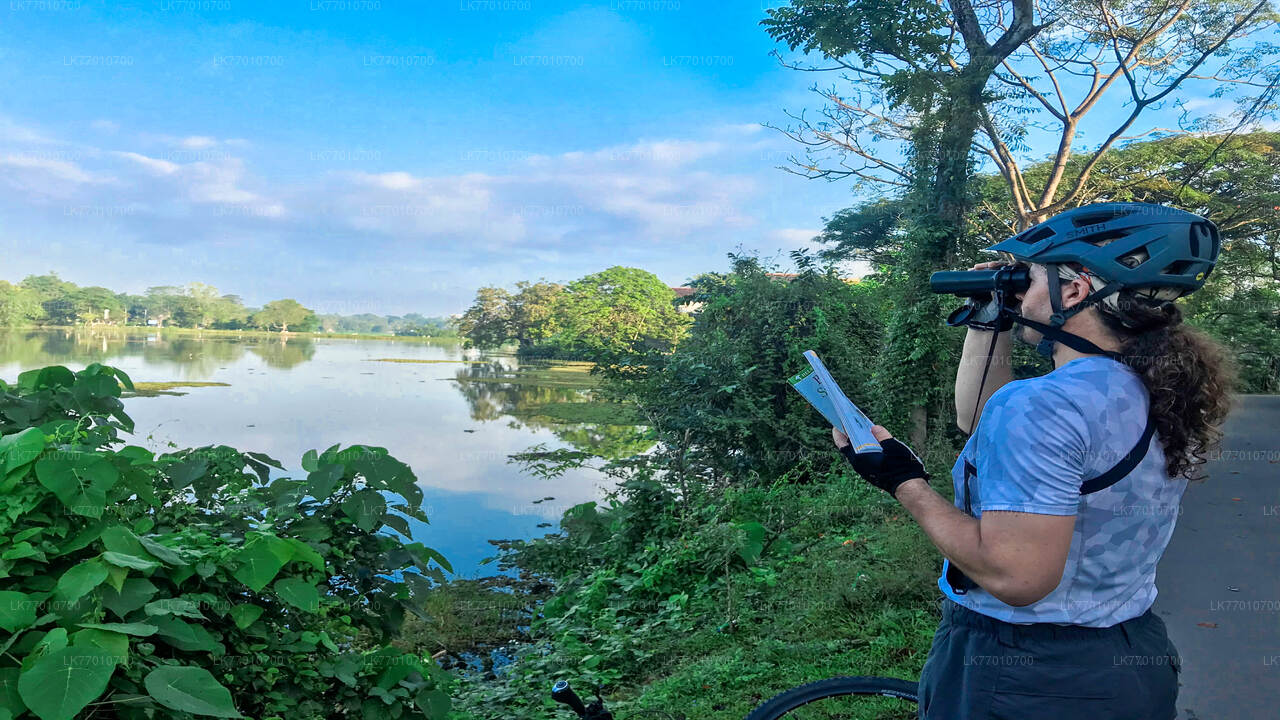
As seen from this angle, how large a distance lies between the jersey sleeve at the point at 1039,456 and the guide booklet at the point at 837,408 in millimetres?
246

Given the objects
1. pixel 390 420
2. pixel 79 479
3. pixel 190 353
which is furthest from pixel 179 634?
pixel 190 353

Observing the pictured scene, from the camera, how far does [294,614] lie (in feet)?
8.96

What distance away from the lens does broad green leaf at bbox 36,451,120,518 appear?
6.77ft

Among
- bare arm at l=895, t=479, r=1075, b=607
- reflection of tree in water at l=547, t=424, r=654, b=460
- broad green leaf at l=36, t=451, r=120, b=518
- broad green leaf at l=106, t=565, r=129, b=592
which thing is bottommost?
reflection of tree in water at l=547, t=424, r=654, b=460

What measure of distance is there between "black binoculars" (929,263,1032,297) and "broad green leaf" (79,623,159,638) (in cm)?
219

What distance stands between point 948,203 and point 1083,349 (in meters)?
12.1

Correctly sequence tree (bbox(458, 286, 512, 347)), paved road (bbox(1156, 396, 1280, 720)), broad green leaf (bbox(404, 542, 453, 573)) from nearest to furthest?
1. broad green leaf (bbox(404, 542, 453, 573))
2. paved road (bbox(1156, 396, 1280, 720))
3. tree (bbox(458, 286, 512, 347))

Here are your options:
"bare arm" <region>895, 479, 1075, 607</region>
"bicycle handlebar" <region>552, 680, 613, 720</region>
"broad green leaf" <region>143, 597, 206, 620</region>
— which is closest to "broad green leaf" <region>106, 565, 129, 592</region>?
"broad green leaf" <region>143, 597, 206, 620</region>

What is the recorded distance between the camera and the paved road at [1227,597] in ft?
11.4

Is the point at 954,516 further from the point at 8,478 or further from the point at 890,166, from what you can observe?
the point at 890,166

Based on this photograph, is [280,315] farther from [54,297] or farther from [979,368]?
[979,368]

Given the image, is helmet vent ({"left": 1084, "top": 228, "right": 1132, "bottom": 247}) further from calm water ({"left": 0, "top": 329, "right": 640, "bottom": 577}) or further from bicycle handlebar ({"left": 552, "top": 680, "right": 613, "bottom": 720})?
calm water ({"left": 0, "top": 329, "right": 640, "bottom": 577})

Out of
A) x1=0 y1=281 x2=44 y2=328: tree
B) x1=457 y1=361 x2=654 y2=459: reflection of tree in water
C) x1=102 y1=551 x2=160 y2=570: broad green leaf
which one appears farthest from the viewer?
x1=0 y1=281 x2=44 y2=328: tree

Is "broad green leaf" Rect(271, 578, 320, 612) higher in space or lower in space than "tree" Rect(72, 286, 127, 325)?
lower
